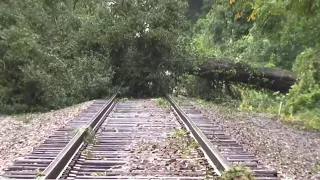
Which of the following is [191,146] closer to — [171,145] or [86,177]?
[171,145]

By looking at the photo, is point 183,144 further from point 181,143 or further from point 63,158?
point 63,158

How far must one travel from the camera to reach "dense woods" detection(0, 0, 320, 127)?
14.5 metres

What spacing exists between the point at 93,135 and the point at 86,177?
2.58 meters

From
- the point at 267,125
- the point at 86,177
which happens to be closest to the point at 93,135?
the point at 86,177

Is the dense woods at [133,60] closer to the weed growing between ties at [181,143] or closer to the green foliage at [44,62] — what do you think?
the green foliage at [44,62]

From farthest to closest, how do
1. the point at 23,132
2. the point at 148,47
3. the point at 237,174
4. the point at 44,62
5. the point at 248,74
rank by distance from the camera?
the point at 148,47 → the point at 248,74 → the point at 44,62 → the point at 23,132 → the point at 237,174

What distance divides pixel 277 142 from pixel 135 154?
3.43 m

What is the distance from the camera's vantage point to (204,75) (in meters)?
19.7

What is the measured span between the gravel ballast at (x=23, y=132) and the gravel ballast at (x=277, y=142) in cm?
317

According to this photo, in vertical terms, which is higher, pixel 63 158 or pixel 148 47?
pixel 148 47

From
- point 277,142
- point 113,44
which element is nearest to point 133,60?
point 113,44

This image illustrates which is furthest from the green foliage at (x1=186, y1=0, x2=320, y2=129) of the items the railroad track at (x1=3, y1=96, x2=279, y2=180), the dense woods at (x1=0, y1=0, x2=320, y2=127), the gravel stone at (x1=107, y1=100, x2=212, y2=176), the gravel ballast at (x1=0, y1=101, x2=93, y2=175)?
the gravel ballast at (x1=0, y1=101, x2=93, y2=175)

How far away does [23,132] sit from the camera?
9836 millimetres

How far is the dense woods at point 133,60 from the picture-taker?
571 inches
